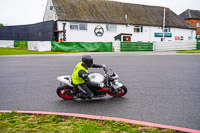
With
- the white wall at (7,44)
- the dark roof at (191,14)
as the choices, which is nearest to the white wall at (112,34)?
the white wall at (7,44)

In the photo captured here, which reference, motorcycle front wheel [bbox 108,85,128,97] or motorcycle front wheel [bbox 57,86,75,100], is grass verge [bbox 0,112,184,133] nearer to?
motorcycle front wheel [bbox 57,86,75,100]

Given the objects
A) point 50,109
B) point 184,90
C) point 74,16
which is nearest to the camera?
point 50,109

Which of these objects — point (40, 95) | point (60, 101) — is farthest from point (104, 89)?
point (40, 95)

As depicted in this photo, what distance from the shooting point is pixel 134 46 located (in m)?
32.0

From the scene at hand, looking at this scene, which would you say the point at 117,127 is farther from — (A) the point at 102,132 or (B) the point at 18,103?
(B) the point at 18,103

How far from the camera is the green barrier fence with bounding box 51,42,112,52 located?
29.3 m

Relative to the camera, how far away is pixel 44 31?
37.7m

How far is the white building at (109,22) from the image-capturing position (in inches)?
1398

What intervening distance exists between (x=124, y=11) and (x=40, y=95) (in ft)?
127

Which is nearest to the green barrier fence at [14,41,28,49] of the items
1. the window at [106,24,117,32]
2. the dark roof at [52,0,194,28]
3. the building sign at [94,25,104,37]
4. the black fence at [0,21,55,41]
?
the black fence at [0,21,55,41]

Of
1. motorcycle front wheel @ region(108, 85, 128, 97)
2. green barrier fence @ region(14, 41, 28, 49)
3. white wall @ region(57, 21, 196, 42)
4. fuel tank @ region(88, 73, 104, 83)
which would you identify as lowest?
motorcycle front wheel @ region(108, 85, 128, 97)

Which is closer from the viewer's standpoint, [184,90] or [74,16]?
[184,90]

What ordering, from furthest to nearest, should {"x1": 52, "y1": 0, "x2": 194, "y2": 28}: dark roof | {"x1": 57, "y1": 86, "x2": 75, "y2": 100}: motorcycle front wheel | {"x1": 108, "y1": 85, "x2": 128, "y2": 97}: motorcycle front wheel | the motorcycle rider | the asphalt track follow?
{"x1": 52, "y1": 0, "x2": 194, "y2": 28}: dark roof, {"x1": 108, "y1": 85, "x2": 128, "y2": 97}: motorcycle front wheel, {"x1": 57, "y1": 86, "x2": 75, "y2": 100}: motorcycle front wheel, the motorcycle rider, the asphalt track

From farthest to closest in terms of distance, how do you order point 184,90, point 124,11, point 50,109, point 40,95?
1. point 124,11
2. point 184,90
3. point 40,95
4. point 50,109
